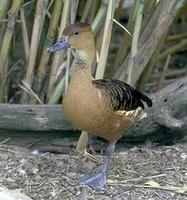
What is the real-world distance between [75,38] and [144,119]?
787 mm

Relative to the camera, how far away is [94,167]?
325cm

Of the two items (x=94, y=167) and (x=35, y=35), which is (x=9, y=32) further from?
(x=94, y=167)

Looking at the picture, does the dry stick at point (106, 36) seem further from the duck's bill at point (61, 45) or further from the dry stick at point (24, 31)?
the dry stick at point (24, 31)

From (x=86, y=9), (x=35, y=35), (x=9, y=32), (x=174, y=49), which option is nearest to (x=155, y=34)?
(x=86, y=9)

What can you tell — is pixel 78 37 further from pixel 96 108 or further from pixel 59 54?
pixel 59 54

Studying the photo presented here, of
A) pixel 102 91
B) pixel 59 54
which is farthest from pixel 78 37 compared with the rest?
pixel 59 54

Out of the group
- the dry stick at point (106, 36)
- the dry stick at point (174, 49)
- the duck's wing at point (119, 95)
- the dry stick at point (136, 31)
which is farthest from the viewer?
the dry stick at point (174, 49)

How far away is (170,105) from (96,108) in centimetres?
74

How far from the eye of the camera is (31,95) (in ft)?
11.4

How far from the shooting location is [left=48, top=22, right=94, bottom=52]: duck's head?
9.20 feet

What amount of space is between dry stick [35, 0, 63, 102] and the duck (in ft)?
1.54

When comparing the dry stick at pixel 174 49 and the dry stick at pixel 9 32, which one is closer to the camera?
the dry stick at pixel 9 32

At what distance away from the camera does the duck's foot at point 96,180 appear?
117 inches

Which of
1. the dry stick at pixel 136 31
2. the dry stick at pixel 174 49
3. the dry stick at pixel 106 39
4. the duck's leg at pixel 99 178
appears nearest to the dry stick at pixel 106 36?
the dry stick at pixel 106 39
